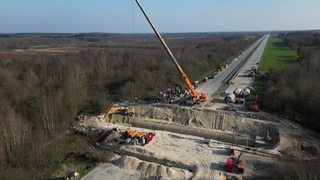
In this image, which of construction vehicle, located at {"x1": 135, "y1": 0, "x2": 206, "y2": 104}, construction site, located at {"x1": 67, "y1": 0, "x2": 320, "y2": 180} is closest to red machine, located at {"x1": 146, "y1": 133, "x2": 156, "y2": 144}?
construction site, located at {"x1": 67, "y1": 0, "x2": 320, "y2": 180}

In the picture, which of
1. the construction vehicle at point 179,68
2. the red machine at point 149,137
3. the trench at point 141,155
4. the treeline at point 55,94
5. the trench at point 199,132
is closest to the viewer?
the treeline at point 55,94

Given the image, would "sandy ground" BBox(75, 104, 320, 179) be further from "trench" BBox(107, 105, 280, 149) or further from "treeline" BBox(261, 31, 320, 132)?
"treeline" BBox(261, 31, 320, 132)

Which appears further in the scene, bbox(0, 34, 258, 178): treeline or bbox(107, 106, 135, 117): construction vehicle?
bbox(107, 106, 135, 117): construction vehicle

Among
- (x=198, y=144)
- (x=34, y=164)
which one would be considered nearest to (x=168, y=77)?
(x=198, y=144)

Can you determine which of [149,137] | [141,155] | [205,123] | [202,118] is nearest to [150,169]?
[141,155]

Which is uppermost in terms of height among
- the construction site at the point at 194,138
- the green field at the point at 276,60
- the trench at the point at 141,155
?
the green field at the point at 276,60

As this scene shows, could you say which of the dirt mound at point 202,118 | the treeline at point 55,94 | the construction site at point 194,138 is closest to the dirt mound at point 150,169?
the construction site at point 194,138

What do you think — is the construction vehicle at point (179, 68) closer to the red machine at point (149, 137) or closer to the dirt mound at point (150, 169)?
the red machine at point (149, 137)

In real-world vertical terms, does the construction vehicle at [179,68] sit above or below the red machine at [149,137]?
above

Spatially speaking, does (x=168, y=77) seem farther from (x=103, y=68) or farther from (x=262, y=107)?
(x=262, y=107)
